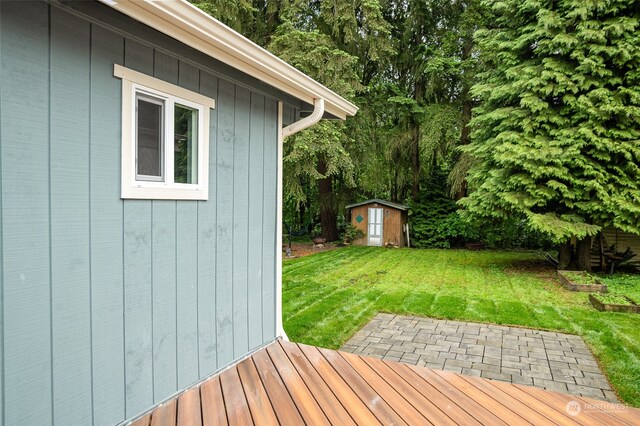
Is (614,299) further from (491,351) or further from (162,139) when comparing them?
(162,139)

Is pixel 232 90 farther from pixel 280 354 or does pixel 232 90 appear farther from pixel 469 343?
pixel 469 343

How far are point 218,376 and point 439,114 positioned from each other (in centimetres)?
1114

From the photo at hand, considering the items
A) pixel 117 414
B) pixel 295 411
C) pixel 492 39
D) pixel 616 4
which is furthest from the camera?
pixel 492 39

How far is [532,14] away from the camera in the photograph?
321 inches

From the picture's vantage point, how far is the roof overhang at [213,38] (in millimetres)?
1692

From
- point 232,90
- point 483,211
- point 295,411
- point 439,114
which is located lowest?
point 295,411

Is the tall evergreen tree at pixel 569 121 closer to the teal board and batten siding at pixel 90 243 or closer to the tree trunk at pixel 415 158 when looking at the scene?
the tree trunk at pixel 415 158

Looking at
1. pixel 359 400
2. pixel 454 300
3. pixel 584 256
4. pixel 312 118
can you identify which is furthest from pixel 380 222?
pixel 359 400

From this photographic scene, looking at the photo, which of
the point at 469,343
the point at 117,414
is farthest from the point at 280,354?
the point at 469,343

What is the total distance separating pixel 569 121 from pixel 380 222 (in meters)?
6.37

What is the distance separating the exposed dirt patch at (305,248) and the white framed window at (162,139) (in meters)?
8.28

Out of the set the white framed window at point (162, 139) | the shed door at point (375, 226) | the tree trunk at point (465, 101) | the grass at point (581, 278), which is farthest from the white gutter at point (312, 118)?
the shed door at point (375, 226)

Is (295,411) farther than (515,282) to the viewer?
No

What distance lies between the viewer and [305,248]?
12531 millimetres
